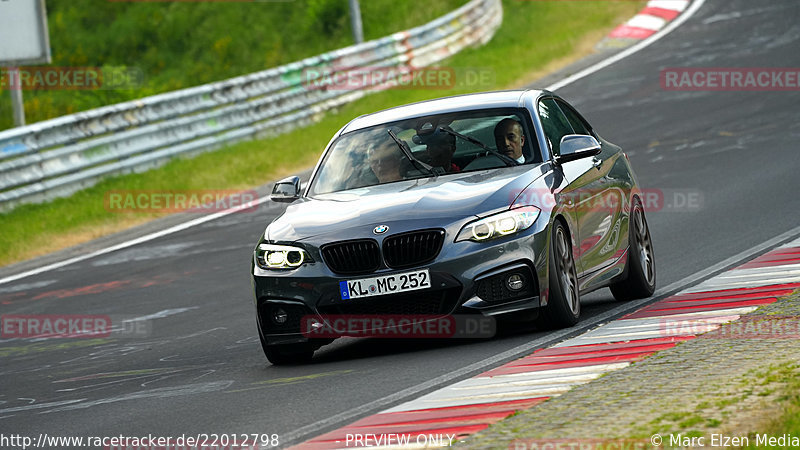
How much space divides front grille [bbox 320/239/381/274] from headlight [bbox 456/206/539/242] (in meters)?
0.51

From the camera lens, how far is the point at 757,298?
905 centimetres

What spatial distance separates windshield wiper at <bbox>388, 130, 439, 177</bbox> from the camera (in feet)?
30.6

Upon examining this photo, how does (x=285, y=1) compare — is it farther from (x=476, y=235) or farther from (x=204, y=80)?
(x=476, y=235)

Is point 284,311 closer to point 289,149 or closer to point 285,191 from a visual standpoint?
point 285,191

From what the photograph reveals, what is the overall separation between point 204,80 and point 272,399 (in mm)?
28600

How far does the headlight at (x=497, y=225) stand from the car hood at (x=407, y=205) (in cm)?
5

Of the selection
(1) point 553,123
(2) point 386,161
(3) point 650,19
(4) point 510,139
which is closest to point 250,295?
(2) point 386,161

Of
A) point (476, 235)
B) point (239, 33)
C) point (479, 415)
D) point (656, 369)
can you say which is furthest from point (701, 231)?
point (239, 33)

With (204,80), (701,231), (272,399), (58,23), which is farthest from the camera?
(58,23)

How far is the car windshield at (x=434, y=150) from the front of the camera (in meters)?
9.38

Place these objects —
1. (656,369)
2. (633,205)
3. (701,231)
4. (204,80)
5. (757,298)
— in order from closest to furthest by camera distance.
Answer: (656,369), (757,298), (633,205), (701,231), (204,80)


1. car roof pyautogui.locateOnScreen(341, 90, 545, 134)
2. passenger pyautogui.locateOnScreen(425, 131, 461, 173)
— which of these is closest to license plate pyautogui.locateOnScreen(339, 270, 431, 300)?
passenger pyautogui.locateOnScreen(425, 131, 461, 173)

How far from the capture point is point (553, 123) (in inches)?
394

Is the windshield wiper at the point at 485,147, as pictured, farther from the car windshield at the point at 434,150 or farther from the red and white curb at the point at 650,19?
the red and white curb at the point at 650,19
